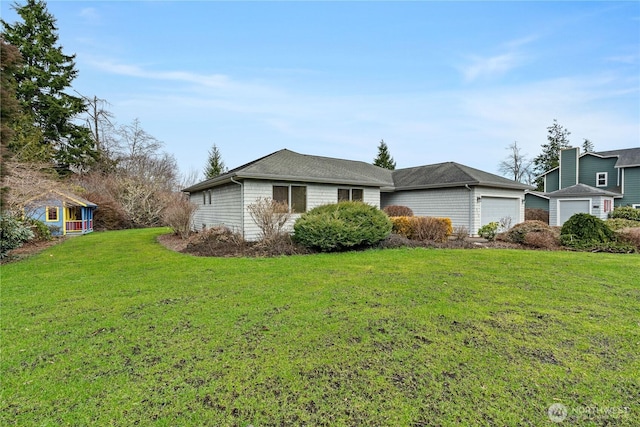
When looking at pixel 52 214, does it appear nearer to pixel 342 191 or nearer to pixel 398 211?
pixel 342 191

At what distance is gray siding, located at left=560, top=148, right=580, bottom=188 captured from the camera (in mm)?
24078

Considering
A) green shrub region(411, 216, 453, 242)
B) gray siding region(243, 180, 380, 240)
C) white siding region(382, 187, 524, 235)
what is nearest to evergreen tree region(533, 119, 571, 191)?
white siding region(382, 187, 524, 235)

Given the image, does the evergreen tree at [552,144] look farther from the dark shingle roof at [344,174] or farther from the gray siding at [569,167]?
the dark shingle roof at [344,174]

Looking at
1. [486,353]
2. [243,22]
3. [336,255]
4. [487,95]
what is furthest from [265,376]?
[487,95]

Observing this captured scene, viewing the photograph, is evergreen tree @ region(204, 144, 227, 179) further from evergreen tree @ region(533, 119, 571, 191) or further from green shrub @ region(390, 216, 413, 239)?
evergreen tree @ region(533, 119, 571, 191)

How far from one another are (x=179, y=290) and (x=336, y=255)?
478 cm

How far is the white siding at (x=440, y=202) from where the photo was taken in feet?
48.8

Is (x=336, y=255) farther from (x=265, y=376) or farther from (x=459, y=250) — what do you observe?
(x=265, y=376)

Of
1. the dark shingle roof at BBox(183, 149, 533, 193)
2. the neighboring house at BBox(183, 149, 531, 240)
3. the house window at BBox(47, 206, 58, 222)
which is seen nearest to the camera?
the neighboring house at BBox(183, 149, 531, 240)

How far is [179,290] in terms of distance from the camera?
18.2 ft

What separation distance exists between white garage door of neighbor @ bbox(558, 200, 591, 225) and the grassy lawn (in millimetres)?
17150

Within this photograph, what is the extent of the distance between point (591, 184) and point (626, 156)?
8.89 feet

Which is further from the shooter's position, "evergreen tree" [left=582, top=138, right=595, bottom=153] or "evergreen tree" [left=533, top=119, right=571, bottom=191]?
"evergreen tree" [left=582, top=138, right=595, bottom=153]

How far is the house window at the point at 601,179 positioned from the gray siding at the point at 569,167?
52.7 inches
